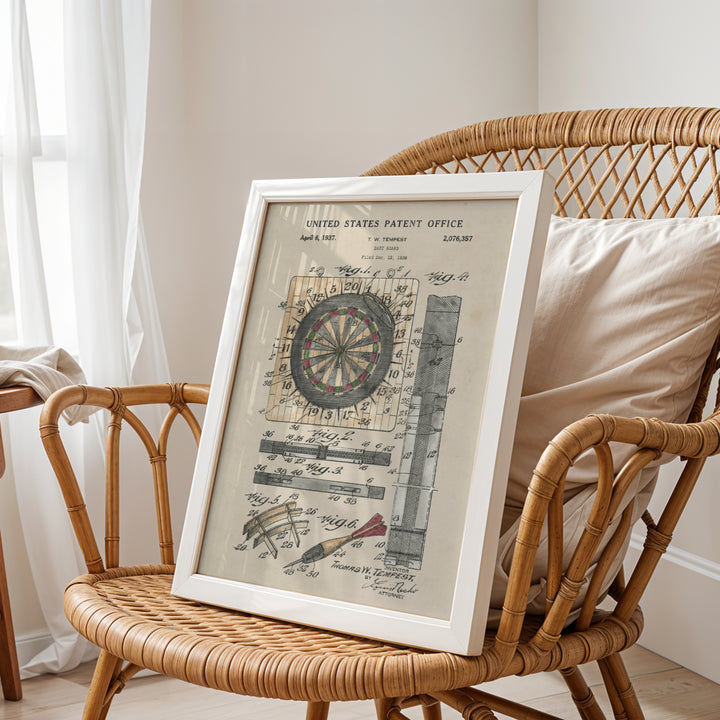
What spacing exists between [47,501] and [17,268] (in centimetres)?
48

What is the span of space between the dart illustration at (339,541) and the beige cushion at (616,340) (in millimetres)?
150

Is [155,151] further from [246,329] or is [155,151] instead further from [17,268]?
[246,329]

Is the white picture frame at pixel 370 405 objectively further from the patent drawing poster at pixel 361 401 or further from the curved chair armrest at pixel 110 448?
the curved chair armrest at pixel 110 448

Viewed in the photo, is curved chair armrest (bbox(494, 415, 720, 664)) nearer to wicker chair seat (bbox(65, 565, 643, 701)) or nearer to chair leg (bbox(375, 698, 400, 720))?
wicker chair seat (bbox(65, 565, 643, 701))

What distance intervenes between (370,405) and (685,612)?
44.4 inches

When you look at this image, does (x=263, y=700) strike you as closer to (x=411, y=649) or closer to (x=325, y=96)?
(x=411, y=649)

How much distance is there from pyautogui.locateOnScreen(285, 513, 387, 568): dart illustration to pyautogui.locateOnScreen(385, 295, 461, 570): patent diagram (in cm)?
2

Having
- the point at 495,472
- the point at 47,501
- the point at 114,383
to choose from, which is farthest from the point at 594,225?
the point at 47,501

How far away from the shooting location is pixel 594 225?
1.13m

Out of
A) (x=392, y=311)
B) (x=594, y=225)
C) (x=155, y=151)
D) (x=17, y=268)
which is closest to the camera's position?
(x=392, y=311)

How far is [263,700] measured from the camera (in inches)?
64.6

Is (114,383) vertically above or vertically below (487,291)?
below

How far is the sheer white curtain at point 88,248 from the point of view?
5.36 ft

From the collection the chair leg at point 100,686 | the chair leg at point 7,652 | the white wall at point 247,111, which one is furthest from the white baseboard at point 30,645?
the chair leg at point 100,686
